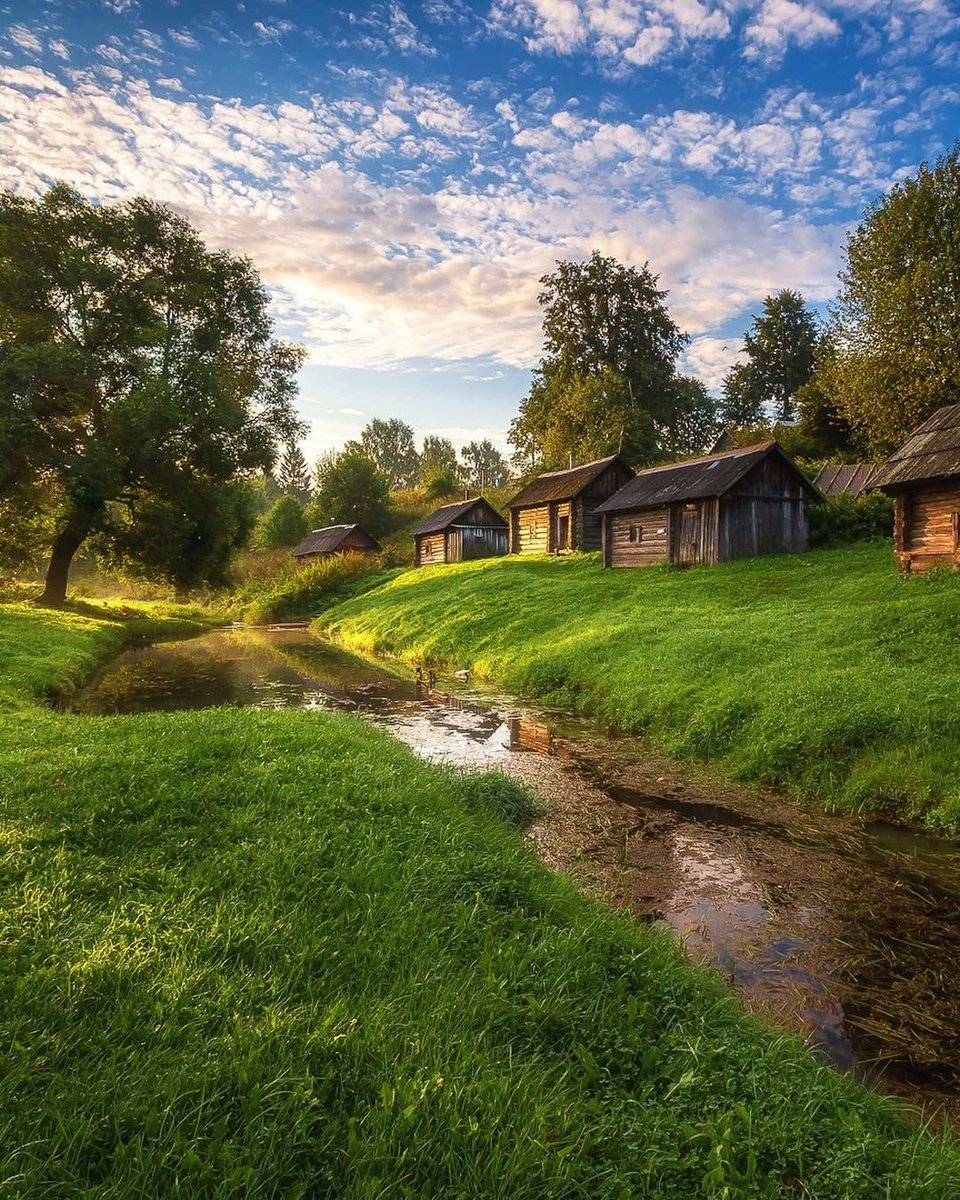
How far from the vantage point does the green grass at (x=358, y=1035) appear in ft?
7.86

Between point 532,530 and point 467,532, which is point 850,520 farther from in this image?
point 467,532

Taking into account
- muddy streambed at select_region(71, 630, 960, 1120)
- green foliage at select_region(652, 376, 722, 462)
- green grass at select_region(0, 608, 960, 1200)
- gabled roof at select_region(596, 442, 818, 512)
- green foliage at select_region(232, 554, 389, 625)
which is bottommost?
muddy streambed at select_region(71, 630, 960, 1120)

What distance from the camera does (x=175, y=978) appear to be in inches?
124

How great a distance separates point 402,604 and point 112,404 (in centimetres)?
1439

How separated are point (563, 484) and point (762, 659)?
27.7m

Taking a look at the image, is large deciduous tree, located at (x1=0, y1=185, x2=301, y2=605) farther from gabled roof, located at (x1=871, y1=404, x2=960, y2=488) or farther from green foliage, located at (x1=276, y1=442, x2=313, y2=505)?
green foliage, located at (x1=276, y1=442, x2=313, y2=505)

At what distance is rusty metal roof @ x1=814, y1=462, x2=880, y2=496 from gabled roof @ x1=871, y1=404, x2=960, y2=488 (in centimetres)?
1226

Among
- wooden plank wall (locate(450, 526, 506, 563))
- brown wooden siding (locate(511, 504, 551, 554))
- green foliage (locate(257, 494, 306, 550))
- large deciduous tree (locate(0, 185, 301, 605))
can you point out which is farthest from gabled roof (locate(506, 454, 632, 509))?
green foliage (locate(257, 494, 306, 550))

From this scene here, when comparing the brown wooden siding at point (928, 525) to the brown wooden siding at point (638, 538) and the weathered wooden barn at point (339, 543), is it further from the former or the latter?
the weathered wooden barn at point (339, 543)

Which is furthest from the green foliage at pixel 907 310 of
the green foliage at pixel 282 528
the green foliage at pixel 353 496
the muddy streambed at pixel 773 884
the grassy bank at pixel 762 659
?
the green foliage at pixel 282 528

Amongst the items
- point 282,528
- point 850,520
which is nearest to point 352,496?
point 282,528

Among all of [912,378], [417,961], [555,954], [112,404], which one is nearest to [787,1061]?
[555,954]

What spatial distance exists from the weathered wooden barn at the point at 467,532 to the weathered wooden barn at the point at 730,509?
702 inches

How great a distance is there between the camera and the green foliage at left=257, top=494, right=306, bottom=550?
65.4 meters
